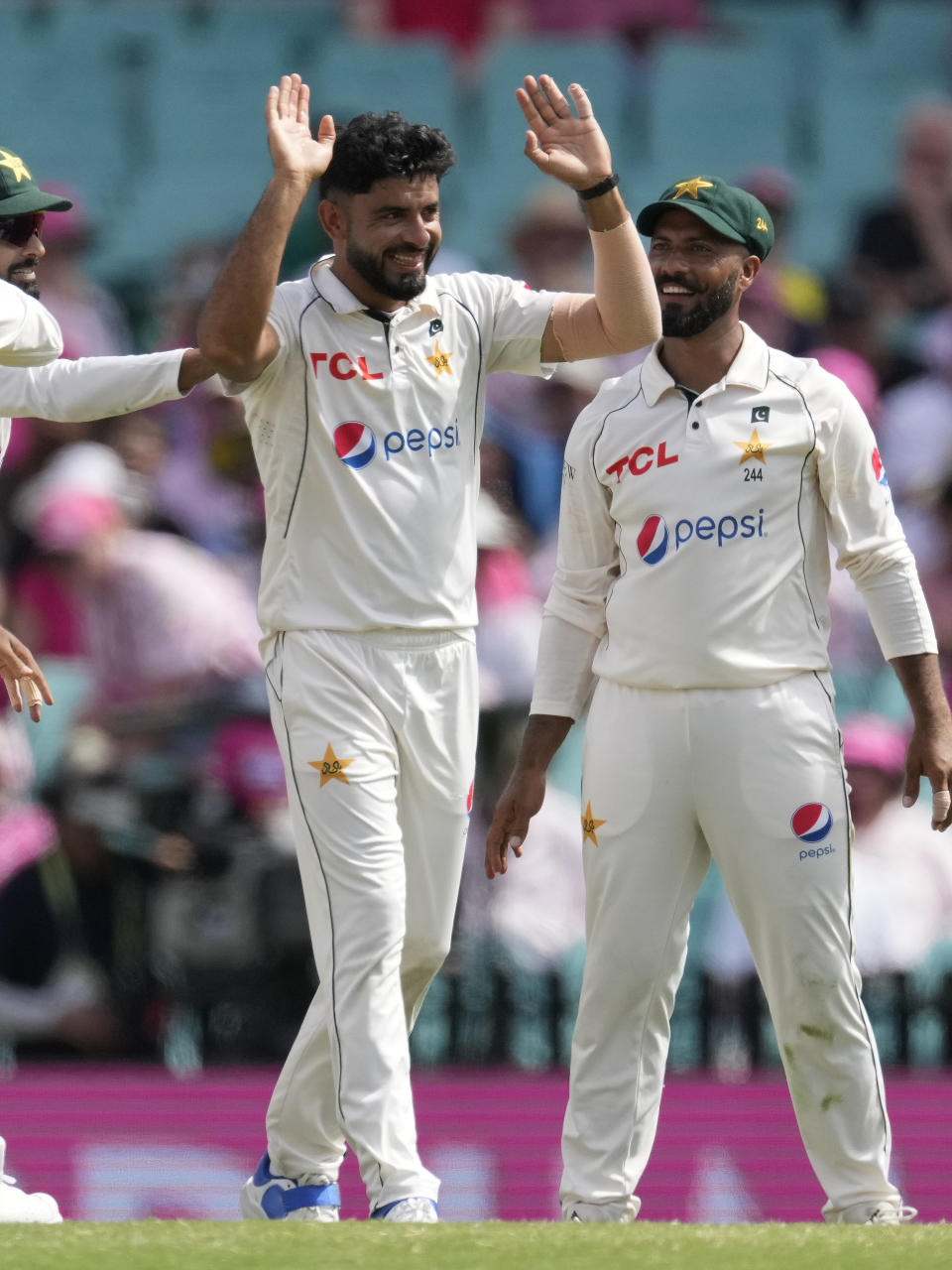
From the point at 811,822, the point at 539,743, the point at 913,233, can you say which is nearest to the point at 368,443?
the point at 539,743

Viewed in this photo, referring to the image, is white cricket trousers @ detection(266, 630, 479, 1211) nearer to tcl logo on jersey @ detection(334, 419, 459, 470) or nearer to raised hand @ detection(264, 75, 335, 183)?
tcl logo on jersey @ detection(334, 419, 459, 470)

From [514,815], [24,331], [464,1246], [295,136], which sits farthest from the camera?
[514,815]

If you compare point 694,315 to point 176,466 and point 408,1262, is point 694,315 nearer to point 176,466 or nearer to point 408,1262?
point 408,1262

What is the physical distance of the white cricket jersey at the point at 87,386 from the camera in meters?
4.36

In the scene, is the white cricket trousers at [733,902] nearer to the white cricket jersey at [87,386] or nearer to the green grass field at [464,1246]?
the green grass field at [464,1246]

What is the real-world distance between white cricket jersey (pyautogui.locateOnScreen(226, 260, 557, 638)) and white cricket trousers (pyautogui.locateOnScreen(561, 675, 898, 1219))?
52 cm

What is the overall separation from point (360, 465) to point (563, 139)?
786 millimetres

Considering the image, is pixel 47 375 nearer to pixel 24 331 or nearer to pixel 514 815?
pixel 24 331

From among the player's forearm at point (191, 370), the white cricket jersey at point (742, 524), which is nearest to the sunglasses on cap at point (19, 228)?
the player's forearm at point (191, 370)

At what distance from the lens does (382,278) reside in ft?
14.7

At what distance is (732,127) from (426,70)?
59.8 inches

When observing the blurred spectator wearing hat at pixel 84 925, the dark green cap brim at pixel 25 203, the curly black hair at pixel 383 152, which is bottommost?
the blurred spectator wearing hat at pixel 84 925

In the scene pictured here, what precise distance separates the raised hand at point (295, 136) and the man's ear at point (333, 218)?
0.47 feet

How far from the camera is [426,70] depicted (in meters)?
10.5
